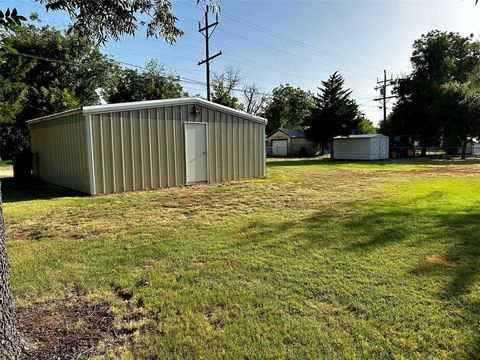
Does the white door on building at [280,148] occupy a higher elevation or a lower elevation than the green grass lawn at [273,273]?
higher

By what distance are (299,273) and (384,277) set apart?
2.45ft

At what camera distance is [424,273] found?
299 cm

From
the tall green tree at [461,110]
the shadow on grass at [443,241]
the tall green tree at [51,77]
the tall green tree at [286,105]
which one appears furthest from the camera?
the tall green tree at [286,105]

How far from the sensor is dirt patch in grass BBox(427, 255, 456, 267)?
319cm

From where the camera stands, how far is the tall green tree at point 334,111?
26.6m

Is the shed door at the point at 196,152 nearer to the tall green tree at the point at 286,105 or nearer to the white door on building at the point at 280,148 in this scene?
the white door on building at the point at 280,148

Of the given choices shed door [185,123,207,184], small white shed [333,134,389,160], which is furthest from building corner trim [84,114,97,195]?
small white shed [333,134,389,160]

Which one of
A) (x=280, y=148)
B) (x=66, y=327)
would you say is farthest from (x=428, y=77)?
(x=66, y=327)

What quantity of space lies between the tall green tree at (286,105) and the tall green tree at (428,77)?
16.6 m

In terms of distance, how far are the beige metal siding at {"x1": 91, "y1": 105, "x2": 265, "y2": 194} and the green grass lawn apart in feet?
6.97

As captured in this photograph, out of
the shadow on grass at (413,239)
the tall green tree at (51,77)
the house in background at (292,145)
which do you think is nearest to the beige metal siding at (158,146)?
the shadow on grass at (413,239)

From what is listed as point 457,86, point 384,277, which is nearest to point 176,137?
point 384,277

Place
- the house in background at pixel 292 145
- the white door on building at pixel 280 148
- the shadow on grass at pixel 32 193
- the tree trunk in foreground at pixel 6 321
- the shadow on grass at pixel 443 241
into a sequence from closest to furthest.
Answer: the tree trunk in foreground at pixel 6 321 < the shadow on grass at pixel 443 241 < the shadow on grass at pixel 32 193 < the house in background at pixel 292 145 < the white door on building at pixel 280 148

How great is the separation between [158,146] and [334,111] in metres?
21.3
